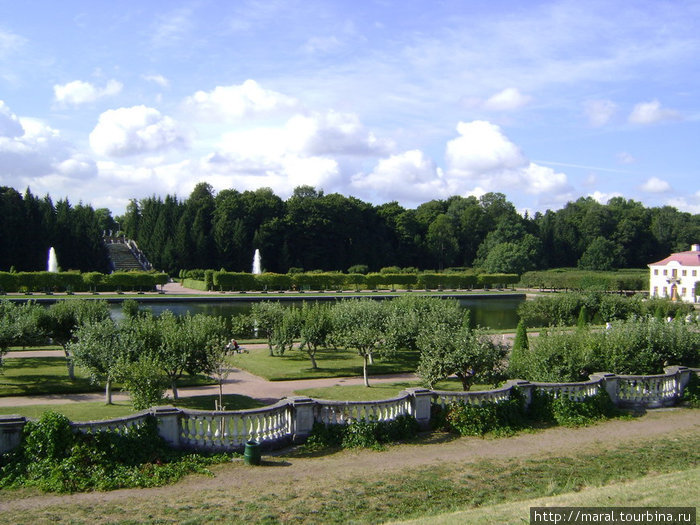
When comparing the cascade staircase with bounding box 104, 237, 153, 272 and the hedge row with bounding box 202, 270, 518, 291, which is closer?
the hedge row with bounding box 202, 270, 518, 291

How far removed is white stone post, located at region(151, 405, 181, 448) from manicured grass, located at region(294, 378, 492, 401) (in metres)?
8.19

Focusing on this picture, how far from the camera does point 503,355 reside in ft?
60.5

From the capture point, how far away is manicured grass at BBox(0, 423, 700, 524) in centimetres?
937

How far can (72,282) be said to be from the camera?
6588 cm

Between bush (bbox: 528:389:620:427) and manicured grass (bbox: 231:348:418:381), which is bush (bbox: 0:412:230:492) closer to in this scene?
bush (bbox: 528:389:620:427)

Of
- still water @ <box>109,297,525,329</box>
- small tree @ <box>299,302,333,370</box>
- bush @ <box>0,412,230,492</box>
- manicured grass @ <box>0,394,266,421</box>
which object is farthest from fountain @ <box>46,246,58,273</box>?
bush @ <box>0,412,230,492</box>

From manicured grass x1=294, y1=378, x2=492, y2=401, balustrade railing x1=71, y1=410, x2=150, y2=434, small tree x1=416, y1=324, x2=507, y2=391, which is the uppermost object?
small tree x1=416, y1=324, x2=507, y2=391

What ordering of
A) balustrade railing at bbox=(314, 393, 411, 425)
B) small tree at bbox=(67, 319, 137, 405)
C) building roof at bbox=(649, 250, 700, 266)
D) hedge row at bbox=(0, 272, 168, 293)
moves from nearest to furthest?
balustrade railing at bbox=(314, 393, 411, 425) → small tree at bbox=(67, 319, 137, 405) → hedge row at bbox=(0, 272, 168, 293) → building roof at bbox=(649, 250, 700, 266)

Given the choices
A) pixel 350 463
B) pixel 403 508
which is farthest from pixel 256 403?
pixel 403 508

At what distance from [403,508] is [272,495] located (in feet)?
7.39

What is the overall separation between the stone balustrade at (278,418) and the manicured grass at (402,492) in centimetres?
84

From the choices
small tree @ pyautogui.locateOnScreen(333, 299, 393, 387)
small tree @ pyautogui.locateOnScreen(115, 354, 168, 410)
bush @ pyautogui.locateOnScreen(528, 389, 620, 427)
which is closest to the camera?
small tree @ pyautogui.locateOnScreen(115, 354, 168, 410)

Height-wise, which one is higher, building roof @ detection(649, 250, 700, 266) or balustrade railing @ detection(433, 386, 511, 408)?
building roof @ detection(649, 250, 700, 266)

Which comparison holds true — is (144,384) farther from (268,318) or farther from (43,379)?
(268,318)
